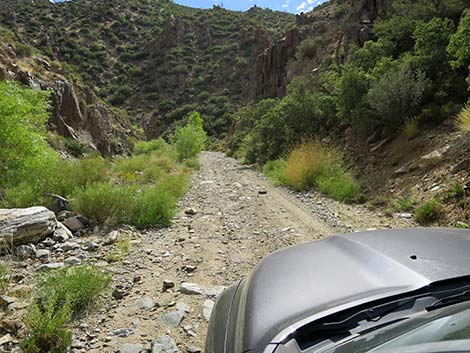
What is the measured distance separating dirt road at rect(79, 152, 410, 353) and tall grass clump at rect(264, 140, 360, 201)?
582 millimetres

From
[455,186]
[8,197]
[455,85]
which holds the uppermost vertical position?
[455,85]

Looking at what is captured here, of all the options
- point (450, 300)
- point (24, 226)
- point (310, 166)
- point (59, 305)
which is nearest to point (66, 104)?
point (310, 166)

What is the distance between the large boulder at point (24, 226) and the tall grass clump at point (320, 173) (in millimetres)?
6093

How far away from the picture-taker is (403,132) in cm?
807

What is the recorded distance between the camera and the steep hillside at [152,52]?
54.8 meters

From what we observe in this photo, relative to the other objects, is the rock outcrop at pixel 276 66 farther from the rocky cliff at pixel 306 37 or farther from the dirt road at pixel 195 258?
the dirt road at pixel 195 258

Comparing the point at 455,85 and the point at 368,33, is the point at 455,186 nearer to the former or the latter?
the point at 455,85

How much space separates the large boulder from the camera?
4.20m

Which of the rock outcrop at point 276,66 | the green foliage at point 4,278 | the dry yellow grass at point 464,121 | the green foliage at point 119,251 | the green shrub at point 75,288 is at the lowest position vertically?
the green foliage at point 119,251

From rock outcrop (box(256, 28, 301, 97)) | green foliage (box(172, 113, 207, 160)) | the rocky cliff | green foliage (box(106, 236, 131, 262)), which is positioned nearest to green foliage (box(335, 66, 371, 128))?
green foliage (box(106, 236, 131, 262))

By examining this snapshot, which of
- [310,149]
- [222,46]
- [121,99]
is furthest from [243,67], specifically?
[310,149]

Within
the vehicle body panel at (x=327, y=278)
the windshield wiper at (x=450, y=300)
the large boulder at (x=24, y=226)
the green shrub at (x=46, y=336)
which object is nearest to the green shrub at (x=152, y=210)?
the large boulder at (x=24, y=226)

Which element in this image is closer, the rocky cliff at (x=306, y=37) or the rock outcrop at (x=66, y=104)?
the rock outcrop at (x=66, y=104)

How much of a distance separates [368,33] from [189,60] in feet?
180
